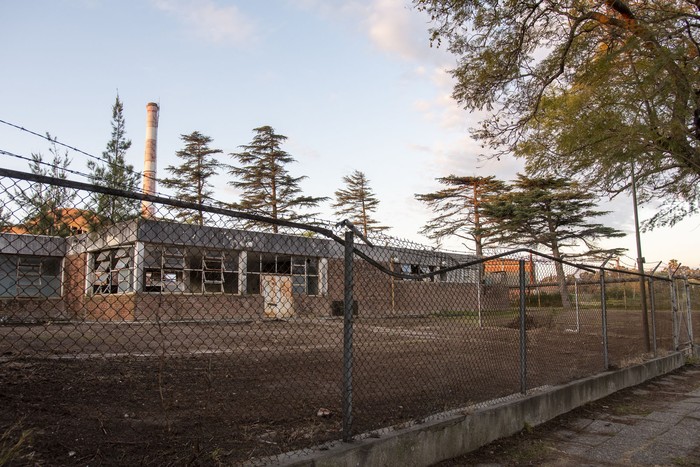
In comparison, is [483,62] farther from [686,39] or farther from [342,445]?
[342,445]

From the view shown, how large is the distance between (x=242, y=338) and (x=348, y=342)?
375 cm

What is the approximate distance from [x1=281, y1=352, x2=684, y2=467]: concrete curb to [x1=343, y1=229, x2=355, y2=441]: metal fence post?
0.50ft

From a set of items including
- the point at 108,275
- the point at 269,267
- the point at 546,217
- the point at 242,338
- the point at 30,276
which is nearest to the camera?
the point at 30,276

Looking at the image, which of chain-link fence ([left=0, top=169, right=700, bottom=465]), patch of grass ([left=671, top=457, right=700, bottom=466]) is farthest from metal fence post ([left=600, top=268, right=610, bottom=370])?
patch of grass ([left=671, top=457, right=700, bottom=466])

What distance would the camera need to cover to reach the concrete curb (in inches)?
132

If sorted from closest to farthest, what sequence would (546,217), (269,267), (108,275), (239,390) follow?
(108,275) < (239,390) < (269,267) < (546,217)

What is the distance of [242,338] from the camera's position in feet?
22.5

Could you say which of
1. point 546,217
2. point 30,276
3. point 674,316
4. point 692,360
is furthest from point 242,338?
point 546,217

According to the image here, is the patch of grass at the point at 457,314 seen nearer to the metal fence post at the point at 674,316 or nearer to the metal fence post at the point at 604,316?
the metal fence post at the point at 604,316

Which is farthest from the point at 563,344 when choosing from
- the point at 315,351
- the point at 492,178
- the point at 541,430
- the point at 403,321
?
the point at 492,178

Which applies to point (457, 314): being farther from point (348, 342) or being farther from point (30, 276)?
point (30, 276)

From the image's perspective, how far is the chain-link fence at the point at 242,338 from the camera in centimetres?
333

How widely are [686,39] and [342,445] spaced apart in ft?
32.0

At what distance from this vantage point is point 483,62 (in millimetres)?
10664
